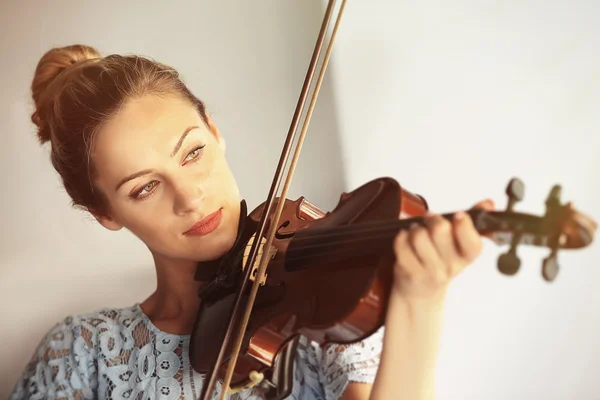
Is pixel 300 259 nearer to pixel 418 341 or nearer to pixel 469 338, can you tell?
pixel 418 341

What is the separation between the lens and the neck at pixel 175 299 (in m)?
1.02

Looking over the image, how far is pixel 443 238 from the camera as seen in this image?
0.54 m

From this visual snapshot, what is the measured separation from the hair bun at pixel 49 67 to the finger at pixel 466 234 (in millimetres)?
889

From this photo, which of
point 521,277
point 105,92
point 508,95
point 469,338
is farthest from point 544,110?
point 105,92

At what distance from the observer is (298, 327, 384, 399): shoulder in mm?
818

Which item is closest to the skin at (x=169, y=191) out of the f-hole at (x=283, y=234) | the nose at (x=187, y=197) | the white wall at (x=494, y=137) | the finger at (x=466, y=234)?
the nose at (x=187, y=197)

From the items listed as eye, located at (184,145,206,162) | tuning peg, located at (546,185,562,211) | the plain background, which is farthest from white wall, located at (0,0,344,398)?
tuning peg, located at (546,185,562,211)

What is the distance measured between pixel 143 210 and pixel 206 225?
5.3 inches

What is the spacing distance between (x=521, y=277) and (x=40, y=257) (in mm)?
996

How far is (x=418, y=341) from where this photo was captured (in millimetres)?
628

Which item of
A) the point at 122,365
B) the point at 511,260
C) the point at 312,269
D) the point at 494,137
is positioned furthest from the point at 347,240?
the point at 122,365

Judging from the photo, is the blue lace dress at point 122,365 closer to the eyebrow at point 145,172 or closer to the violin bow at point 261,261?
the violin bow at point 261,261

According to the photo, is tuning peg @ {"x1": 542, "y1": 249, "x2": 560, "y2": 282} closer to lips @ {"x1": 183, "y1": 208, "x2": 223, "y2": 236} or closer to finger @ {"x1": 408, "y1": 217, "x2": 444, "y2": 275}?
finger @ {"x1": 408, "y1": 217, "x2": 444, "y2": 275}

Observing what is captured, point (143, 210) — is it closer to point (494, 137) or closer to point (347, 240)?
point (347, 240)
